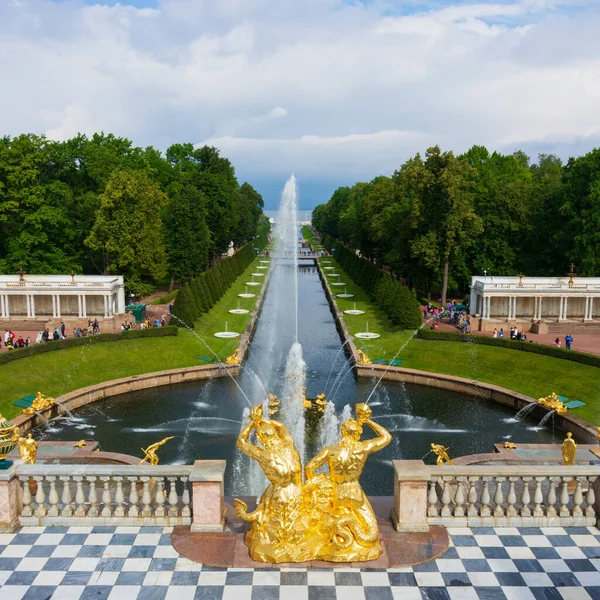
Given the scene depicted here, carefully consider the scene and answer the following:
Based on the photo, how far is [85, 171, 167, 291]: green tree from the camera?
52281mm

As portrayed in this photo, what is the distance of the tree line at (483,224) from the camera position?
5247cm

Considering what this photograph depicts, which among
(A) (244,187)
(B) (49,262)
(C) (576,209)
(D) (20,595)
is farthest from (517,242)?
(A) (244,187)

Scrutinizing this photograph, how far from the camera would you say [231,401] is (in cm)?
3288

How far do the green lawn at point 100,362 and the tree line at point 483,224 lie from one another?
772 inches

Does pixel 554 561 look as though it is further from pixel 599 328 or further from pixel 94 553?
pixel 599 328

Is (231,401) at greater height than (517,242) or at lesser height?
lesser

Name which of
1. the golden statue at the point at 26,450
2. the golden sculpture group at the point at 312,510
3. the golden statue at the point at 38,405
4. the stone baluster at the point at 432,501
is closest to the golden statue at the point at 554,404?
the stone baluster at the point at 432,501

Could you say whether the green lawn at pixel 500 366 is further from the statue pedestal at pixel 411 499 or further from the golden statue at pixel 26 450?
the golden statue at pixel 26 450

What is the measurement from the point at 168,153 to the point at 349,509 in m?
83.7

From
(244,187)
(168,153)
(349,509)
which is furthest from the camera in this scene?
(244,187)

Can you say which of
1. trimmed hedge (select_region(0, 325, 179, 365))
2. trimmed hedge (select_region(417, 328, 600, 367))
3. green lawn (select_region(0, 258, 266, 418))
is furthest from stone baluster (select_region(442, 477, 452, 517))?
trimmed hedge (select_region(0, 325, 179, 365))

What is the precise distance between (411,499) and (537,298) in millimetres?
44142

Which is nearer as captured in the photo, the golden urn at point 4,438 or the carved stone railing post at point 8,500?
the carved stone railing post at point 8,500

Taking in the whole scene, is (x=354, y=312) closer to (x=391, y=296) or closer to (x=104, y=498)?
(x=391, y=296)
